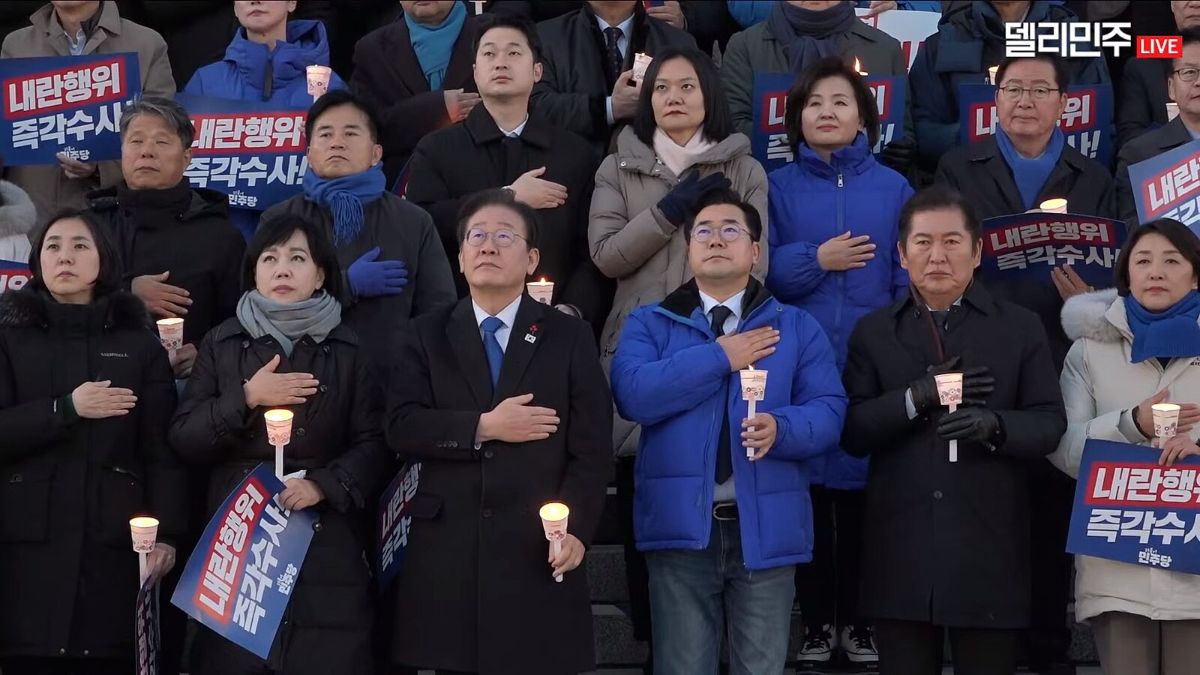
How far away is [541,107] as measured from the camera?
8695 mm

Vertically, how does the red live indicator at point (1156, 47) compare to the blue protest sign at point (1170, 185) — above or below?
above

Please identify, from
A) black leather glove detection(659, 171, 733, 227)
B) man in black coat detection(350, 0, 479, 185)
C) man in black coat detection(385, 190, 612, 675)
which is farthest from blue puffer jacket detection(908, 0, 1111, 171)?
man in black coat detection(385, 190, 612, 675)

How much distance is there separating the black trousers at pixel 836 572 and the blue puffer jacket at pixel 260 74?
3224 mm

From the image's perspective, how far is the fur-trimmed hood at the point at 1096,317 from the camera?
6.94 meters

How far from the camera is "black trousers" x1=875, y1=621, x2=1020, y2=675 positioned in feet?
22.1

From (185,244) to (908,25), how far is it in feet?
13.5

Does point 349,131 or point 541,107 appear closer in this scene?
point 349,131

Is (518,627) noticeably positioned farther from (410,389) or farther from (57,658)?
(57,658)

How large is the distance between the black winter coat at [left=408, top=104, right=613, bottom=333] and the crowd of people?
4 cm

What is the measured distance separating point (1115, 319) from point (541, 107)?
296 cm

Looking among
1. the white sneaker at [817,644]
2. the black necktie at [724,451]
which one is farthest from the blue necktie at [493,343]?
the white sneaker at [817,644]

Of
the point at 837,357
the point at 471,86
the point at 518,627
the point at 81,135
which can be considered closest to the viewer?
the point at 518,627

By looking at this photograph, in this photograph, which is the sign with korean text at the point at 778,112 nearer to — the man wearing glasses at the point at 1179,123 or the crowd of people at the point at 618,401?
the crowd of people at the point at 618,401

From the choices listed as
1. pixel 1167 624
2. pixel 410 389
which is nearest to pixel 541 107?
pixel 410 389
